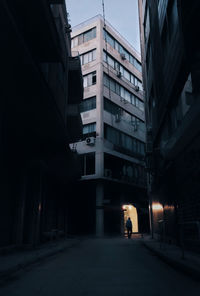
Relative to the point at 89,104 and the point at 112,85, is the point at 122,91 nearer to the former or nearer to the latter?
the point at 112,85

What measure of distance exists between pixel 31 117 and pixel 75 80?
11.1 m

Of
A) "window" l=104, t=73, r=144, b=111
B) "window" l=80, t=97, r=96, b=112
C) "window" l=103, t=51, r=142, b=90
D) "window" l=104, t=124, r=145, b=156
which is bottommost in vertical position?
"window" l=104, t=124, r=145, b=156

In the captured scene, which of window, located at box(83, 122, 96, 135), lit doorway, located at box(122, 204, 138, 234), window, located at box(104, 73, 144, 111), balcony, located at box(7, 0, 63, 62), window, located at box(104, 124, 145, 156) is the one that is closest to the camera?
balcony, located at box(7, 0, 63, 62)

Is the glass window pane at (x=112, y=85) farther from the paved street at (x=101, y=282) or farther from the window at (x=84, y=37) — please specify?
the paved street at (x=101, y=282)

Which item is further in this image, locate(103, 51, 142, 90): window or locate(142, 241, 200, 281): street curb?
locate(103, 51, 142, 90): window

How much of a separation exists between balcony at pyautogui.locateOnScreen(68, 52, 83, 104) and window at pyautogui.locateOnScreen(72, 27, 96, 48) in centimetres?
1585

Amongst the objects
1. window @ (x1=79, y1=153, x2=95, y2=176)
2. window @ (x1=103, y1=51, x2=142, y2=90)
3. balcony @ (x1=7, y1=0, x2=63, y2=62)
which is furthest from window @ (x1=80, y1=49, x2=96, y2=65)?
balcony @ (x1=7, y1=0, x2=63, y2=62)

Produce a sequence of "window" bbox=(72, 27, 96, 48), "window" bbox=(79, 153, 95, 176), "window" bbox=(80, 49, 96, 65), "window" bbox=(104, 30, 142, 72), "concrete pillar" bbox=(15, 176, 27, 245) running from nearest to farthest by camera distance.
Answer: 1. "concrete pillar" bbox=(15, 176, 27, 245)
2. "window" bbox=(79, 153, 95, 176)
3. "window" bbox=(80, 49, 96, 65)
4. "window" bbox=(72, 27, 96, 48)
5. "window" bbox=(104, 30, 142, 72)

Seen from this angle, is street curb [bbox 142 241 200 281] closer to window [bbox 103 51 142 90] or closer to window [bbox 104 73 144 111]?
window [bbox 104 73 144 111]

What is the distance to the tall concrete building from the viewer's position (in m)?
29.9

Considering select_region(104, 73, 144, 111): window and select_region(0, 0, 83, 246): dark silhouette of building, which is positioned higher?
select_region(104, 73, 144, 111): window

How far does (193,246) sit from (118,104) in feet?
84.9

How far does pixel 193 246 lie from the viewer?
32.2 ft

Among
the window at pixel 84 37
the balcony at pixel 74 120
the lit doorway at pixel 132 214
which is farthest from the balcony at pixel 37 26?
the window at pixel 84 37
